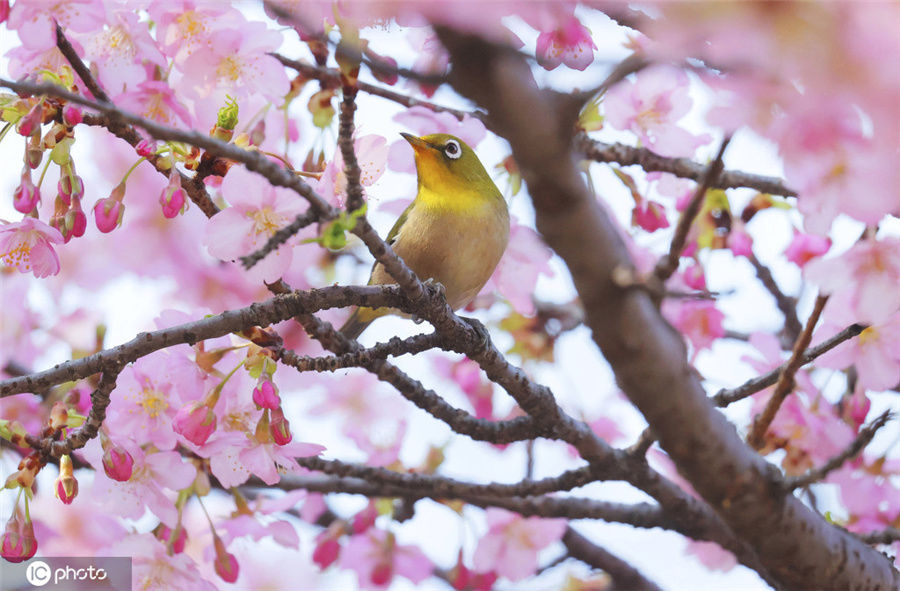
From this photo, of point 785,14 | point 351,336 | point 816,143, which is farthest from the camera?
point 351,336

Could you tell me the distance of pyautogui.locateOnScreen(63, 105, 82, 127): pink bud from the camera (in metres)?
2.03

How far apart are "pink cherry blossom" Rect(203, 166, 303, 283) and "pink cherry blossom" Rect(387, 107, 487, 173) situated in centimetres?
91

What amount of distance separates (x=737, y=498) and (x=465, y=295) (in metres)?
1.28

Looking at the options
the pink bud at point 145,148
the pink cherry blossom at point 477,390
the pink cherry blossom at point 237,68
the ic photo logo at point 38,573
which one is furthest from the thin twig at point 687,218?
the ic photo logo at point 38,573

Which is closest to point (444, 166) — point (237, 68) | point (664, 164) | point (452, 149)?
point (452, 149)

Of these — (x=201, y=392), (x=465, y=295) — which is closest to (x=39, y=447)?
(x=201, y=392)

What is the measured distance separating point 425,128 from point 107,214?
1.32m

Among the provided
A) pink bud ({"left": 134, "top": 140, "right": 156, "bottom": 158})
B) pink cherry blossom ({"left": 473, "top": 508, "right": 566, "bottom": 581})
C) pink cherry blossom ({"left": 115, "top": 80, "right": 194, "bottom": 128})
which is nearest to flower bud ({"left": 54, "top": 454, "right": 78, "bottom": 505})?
pink bud ({"left": 134, "top": 140, "right": 156, "bottom": 158})

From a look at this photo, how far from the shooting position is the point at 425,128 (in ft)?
10.5

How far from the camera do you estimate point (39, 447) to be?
7.18 ft

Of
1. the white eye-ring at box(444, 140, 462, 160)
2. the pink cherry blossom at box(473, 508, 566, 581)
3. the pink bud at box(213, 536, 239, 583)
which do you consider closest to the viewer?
the pink bud at box(213, 536, 239, 583)

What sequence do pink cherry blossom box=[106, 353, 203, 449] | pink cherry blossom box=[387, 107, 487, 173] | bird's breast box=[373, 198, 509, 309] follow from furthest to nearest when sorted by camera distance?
pink cherry blossom box=[387, 107, 487, 173], bird's breast box=[373, 198, 509, 309], pink cherry blossom box=[106, 353, 203, 449]

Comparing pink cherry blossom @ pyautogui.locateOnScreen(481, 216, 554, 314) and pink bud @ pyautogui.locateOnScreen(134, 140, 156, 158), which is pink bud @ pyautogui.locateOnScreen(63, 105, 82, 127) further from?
pink cherry blossom @ pyautogui.locateOnScreen(481, 216, 554, 314)

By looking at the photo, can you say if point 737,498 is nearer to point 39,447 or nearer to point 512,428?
point 512,428
